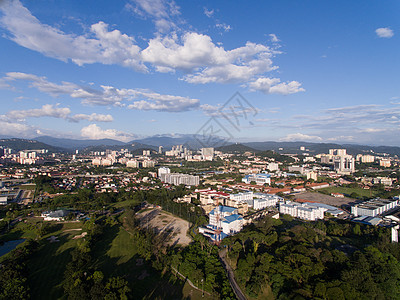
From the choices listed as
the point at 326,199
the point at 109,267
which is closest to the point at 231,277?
the point at 109,267

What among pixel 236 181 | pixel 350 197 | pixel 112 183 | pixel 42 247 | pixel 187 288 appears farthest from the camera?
pixel 236 181

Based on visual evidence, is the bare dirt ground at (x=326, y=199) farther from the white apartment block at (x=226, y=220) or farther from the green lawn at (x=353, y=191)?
the white apartment block at (x=226, y=220)

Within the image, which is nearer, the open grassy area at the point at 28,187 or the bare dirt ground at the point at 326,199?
the bare dirt ground at the point at 326,199

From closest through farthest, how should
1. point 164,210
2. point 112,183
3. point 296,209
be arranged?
point 296,209, point 164,210, point 112,183

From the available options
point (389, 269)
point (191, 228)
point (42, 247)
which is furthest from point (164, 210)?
point (389, 269)

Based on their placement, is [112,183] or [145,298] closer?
[145,298]

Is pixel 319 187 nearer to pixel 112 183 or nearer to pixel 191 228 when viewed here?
pixel 191 228

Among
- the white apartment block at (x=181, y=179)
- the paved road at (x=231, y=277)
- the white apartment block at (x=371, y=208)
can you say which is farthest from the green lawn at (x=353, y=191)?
the paved road at (x=231, y=277)
